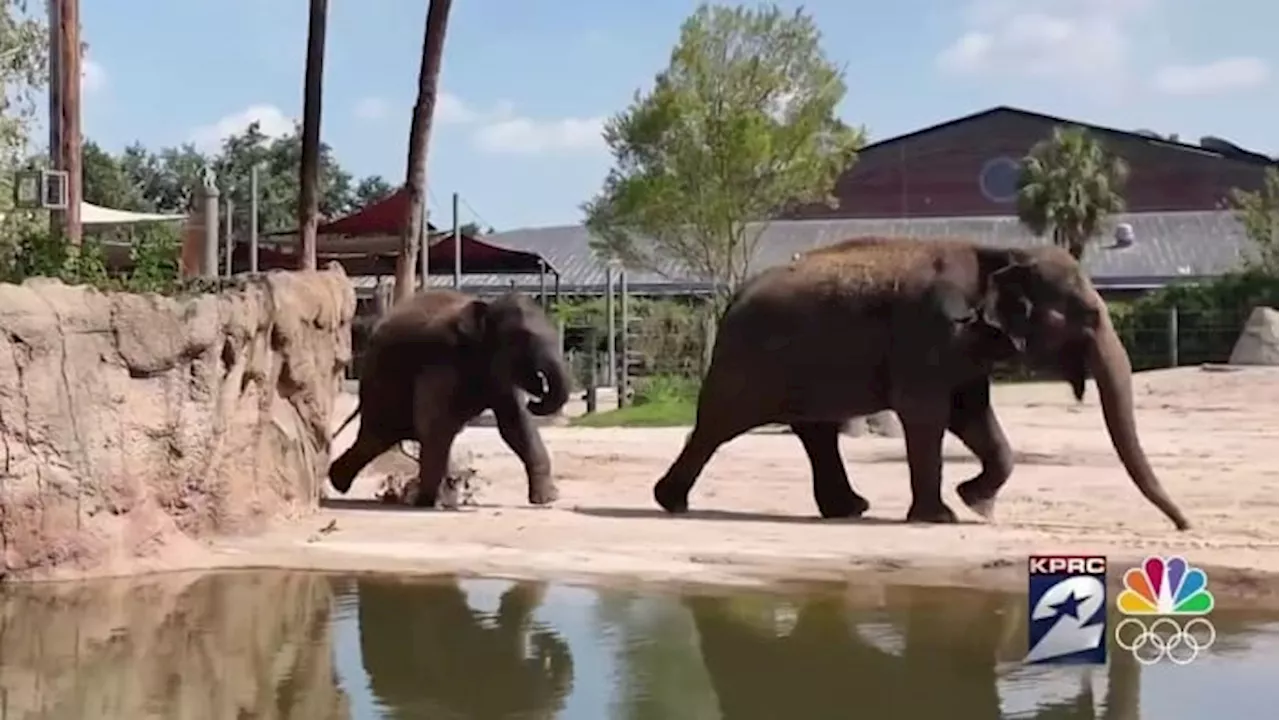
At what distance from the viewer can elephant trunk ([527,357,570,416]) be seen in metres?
18.0

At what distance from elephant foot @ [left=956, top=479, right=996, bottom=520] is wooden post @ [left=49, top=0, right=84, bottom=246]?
10.3 m

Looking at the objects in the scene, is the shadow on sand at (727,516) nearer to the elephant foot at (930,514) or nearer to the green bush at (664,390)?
the elephant foot at (930,514)

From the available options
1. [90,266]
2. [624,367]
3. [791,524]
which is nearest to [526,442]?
[791,524]

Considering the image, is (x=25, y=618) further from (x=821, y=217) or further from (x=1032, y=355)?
(x=821, y=217)

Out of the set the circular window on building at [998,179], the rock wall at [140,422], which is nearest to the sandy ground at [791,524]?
the rock wall at [140,422]

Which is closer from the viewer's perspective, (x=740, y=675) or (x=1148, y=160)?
(x=740, y=675)

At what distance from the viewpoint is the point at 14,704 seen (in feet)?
29.7

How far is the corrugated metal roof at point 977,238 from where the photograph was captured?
52812 mm

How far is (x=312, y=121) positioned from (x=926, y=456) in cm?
1039

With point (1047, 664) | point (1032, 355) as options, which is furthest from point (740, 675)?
point (1032, 355)

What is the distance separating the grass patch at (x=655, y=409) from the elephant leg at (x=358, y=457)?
31.4 ft

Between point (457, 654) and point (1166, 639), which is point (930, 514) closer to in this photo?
point (1166, 639)

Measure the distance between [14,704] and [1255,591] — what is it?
7464mm

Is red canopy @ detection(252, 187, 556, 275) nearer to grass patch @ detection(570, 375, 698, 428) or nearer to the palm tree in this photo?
grass patch @ detection(570, 375, 698, 428)
